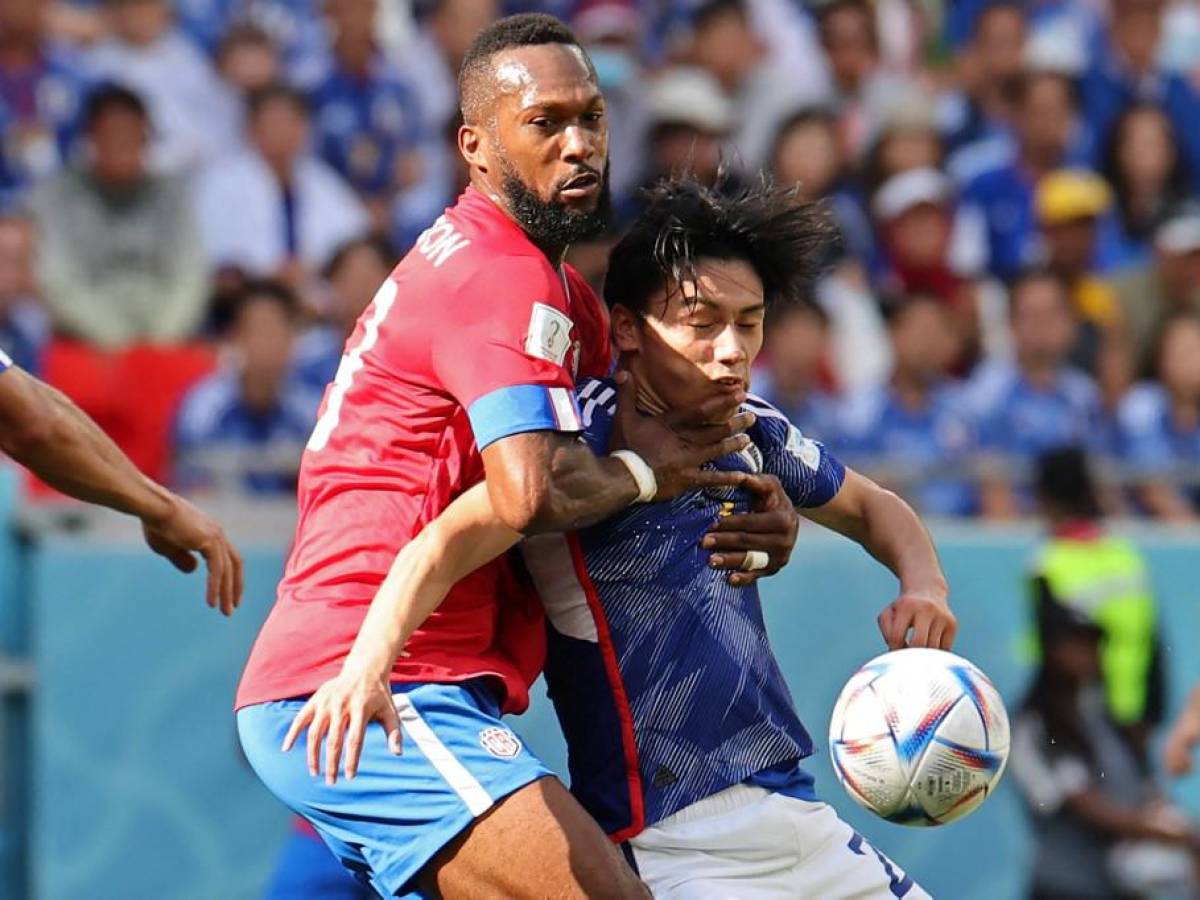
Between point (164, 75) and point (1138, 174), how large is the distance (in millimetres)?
5374

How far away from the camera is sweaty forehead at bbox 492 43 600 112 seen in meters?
4.29

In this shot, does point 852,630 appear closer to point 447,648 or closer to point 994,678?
point 994,678

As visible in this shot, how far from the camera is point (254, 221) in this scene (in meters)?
10.2

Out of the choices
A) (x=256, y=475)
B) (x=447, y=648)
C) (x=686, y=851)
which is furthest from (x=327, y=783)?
(x=256, y=475)

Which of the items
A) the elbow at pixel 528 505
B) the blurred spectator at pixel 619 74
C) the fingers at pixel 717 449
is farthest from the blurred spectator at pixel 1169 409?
the elbow at pixel 528 505

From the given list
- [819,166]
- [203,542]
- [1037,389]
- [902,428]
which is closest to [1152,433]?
[1037,389]

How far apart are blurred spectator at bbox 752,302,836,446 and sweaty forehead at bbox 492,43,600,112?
5.21 meters

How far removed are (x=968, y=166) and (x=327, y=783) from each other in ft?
27.6

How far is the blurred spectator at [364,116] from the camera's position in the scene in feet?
35.5

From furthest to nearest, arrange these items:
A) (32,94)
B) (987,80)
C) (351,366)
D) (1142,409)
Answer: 1. (987,80)
2. (32,94)
3. (1142,409)
4. (351,366)

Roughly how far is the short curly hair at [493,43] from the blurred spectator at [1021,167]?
733 cm

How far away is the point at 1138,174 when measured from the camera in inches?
460

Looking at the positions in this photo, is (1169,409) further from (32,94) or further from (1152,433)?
(32,94)

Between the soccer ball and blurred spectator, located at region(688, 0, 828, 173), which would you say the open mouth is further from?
blurred spectator, located at region(688, 0, 828, 173)
